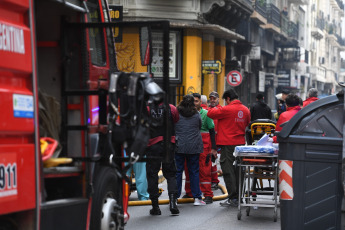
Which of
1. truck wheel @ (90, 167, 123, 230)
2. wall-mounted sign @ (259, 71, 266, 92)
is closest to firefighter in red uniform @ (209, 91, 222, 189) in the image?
truck wheel @ (90, 167, 123, 230)

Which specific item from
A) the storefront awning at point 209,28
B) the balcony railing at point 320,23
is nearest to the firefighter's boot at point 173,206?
the storefront awning at point 209,28

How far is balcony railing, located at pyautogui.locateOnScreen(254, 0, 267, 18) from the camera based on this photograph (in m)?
38.3

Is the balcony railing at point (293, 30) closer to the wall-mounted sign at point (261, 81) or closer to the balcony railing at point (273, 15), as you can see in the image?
the balcony railing at point (273, 15)

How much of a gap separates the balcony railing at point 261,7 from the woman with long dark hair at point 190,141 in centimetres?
2628

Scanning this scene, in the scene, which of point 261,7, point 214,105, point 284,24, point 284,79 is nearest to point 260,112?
point 214,105

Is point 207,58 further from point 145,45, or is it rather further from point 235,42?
point 145,45

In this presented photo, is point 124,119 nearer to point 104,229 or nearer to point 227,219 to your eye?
point 104,229

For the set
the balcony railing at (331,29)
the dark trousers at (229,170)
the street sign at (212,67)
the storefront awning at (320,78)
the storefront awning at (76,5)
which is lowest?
the dark trousers at (229,170)

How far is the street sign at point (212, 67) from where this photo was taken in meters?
27.1

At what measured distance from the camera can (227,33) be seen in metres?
29.8

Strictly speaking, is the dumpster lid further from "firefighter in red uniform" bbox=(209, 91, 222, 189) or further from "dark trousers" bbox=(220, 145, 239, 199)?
"firefighter in red uniform" bbox=(209, 91, 222, 189)

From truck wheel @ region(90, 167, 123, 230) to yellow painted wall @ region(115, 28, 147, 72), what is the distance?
1.13 metres

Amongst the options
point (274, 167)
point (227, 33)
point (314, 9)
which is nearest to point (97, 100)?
point (274, 167)

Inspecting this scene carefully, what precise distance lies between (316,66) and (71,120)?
6681 cm
